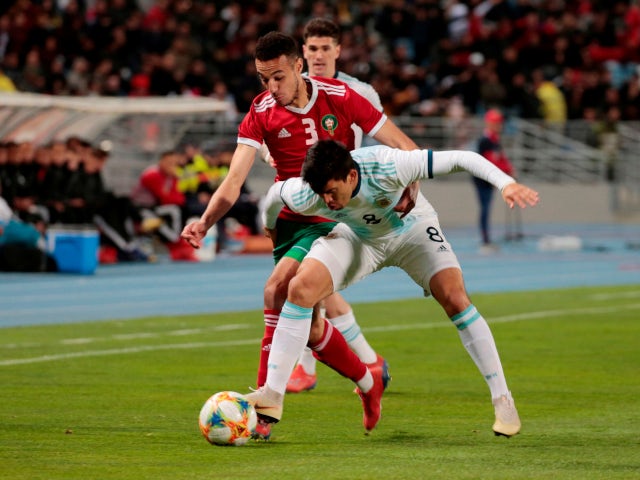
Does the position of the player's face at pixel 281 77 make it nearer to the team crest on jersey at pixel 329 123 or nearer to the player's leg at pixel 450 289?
the team crest on jersey at pixel 329 123

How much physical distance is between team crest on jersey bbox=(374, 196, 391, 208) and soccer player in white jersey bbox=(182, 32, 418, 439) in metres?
0.85

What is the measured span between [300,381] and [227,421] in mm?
2572

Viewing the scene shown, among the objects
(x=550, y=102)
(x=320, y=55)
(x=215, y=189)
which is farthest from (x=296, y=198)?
(x=550, y=102)

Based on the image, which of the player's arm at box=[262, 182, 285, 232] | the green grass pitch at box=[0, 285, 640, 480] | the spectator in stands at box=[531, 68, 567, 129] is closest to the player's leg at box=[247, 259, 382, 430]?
the green grass pitch at box=[0, 285, 640, 480]

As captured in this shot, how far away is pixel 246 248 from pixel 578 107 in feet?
40.1

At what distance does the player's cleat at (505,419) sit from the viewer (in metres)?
7.65

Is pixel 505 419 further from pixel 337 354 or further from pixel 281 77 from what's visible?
pixel 281 77

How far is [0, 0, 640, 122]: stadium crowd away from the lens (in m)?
28.4

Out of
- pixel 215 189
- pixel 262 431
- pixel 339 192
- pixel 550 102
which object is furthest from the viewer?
pixel 550 102

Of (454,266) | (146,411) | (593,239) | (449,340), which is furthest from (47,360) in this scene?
(593,239)

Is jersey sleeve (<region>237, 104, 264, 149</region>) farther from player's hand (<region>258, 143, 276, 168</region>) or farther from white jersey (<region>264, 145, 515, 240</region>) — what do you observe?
white jersey (<region>264, 145, 515, 240</region>)

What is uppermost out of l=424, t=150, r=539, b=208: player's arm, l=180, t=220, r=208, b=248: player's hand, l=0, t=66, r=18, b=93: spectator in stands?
l=424, t=150, r=539, b=208: player's arm

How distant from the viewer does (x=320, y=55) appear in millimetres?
9945

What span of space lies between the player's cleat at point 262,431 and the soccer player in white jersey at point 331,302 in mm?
1992
